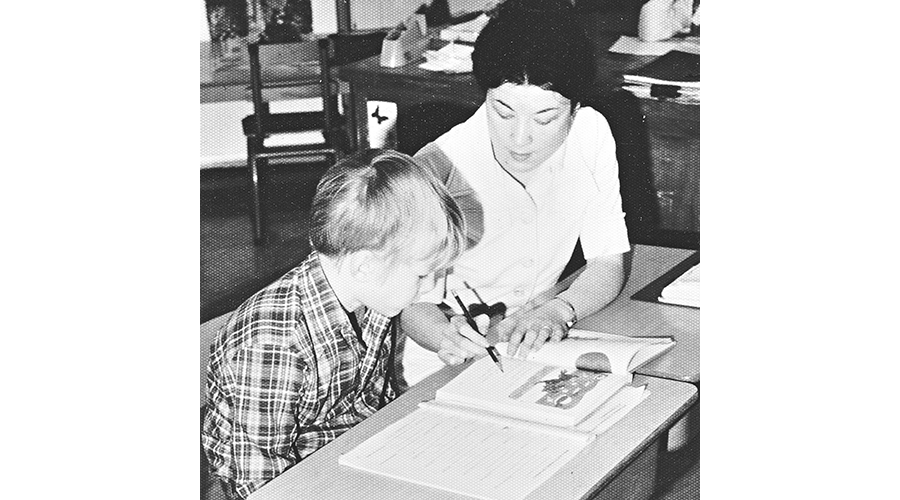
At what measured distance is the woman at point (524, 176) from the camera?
2279mm

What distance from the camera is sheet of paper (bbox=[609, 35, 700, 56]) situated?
229 centimetres

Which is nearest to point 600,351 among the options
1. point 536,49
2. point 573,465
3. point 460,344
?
point 460,344

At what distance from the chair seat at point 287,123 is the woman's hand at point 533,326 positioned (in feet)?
1.66

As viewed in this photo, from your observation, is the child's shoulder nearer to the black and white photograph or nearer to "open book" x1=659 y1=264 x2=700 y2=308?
the black and white photograph

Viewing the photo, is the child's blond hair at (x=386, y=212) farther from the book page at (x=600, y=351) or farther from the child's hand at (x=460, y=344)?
the book page at (x=600, y=351)

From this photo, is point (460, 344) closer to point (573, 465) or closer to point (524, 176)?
point (524, 176)

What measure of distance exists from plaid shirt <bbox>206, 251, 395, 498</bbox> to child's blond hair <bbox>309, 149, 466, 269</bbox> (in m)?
0.08

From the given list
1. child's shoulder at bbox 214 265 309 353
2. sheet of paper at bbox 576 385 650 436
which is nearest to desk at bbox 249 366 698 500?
sheet of paper at bbox 576 385 650 436

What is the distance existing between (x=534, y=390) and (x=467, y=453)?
0.75 feet
